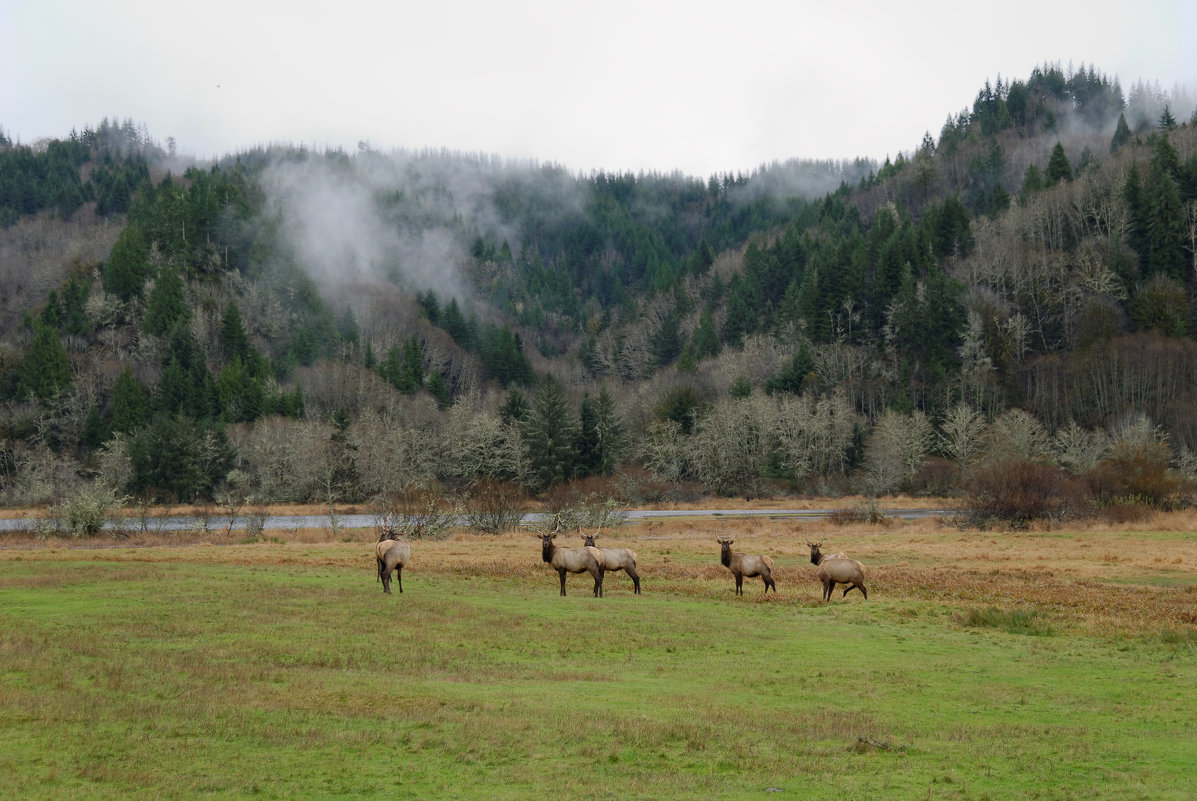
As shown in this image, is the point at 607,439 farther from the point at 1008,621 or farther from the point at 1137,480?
the point at 1008,621

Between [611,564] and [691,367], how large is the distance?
379ft

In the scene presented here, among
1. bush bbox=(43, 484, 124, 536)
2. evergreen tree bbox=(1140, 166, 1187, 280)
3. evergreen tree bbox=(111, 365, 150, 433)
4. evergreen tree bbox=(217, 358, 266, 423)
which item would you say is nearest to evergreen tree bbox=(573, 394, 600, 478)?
evergreen tree bbox=(217, 358, 266, 423)

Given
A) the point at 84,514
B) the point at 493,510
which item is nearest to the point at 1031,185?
the point at 493,510

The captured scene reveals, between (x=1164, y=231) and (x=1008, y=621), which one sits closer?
(x=1008, y=621)

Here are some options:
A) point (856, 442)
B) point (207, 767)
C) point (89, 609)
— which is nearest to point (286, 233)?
point (856, 442)

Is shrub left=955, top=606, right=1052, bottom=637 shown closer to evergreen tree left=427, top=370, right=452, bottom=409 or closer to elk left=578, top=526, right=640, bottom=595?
elk left=578, top=526, right=640, bottom=595

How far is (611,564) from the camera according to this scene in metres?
30.2

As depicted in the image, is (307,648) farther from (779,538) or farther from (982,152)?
(982,152)

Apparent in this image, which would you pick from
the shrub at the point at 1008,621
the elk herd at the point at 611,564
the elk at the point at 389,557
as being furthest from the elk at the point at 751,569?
the elk at the point at 389,557

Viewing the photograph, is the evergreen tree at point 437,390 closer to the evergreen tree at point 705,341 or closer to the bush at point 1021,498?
the evergreen tree at point 705,341

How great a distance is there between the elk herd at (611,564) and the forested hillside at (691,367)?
29689mm

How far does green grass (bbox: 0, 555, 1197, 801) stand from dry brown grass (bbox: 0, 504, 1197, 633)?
385 centimetres

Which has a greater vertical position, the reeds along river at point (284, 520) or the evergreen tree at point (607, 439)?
the evergreen tree at point (607, 439)

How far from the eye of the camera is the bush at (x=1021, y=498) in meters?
58.9
